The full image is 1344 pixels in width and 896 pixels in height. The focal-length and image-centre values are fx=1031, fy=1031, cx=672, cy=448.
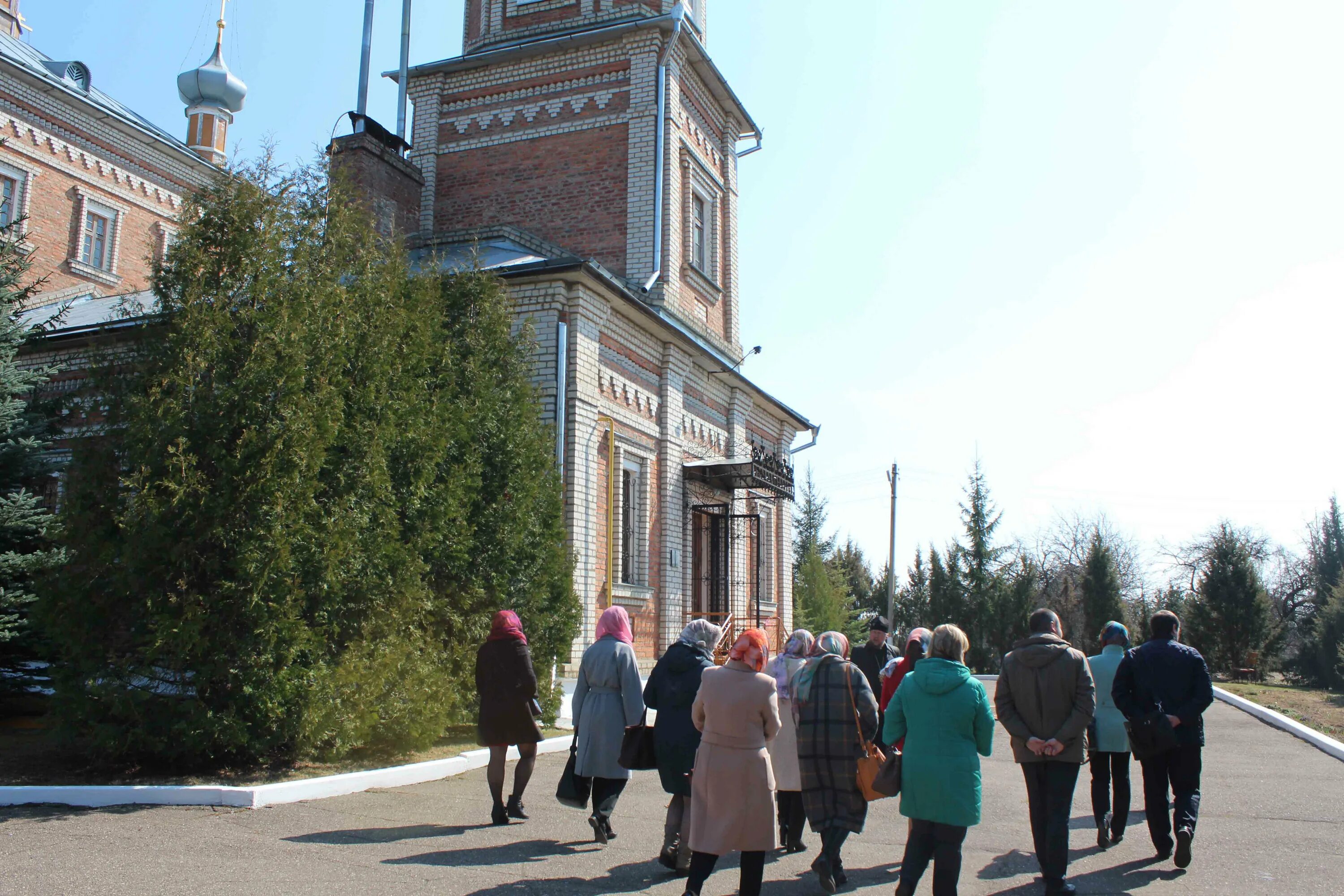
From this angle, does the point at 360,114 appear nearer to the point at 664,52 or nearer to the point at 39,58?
the point at 664,52

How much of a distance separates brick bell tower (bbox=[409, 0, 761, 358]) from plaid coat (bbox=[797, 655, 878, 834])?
38.4 feet

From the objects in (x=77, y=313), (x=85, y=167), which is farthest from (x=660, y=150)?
(x=85, y=167)

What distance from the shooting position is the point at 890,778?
507 cm

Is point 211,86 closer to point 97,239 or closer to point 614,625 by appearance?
point 97,239

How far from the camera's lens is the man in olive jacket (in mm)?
5387

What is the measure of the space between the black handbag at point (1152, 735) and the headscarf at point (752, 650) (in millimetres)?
2598

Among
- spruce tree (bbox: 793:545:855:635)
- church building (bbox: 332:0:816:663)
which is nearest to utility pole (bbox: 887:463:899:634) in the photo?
spruce tree (bbox: 793:545:855:635)

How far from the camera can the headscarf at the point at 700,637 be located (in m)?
6.00

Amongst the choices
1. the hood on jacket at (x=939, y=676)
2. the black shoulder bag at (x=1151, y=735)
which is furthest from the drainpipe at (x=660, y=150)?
→ the hood on jacket at (x=939, y=676)

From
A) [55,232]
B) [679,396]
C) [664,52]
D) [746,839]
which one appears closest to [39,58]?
[55,232]

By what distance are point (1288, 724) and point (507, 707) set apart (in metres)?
11.8

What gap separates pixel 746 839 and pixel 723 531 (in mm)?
12406

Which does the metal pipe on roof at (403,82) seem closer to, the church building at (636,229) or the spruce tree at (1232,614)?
the church building at (636,229)

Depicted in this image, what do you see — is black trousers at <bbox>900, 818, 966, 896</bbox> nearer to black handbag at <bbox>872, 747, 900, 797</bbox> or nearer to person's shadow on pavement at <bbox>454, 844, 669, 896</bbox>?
black handbag at <bbox>872, 747, 900, 797</bbox>
